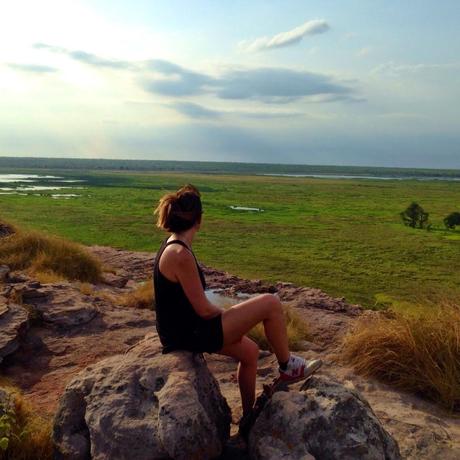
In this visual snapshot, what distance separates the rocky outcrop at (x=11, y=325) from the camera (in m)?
6.02

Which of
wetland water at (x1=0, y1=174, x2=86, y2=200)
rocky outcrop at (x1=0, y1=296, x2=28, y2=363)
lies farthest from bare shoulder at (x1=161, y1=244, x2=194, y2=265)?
wetland water at (x1=0, y1=174, x2=86, y2=200)

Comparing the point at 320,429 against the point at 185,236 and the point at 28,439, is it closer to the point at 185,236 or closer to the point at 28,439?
the point at 185,236

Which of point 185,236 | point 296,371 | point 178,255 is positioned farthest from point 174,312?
point 296,371

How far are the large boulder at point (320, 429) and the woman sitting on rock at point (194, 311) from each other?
400 millimetres

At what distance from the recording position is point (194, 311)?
12.5 ft

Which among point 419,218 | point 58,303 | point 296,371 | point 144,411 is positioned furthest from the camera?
point 419,218

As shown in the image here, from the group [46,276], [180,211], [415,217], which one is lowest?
[415,217]

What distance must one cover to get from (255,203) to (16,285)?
3570 centimetres

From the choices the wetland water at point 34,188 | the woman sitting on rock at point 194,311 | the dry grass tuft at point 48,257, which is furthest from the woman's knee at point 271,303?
the wetland water at point 34,188

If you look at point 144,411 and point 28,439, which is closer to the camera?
point 144,411

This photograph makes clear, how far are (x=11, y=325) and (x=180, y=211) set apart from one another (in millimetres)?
3797

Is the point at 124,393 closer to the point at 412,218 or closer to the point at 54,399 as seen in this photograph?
the point at 54,399

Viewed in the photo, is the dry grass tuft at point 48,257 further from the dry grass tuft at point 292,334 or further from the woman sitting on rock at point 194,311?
the woman sitting on rock at point 194,311

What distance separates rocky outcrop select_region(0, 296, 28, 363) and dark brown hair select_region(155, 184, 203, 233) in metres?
3.35
